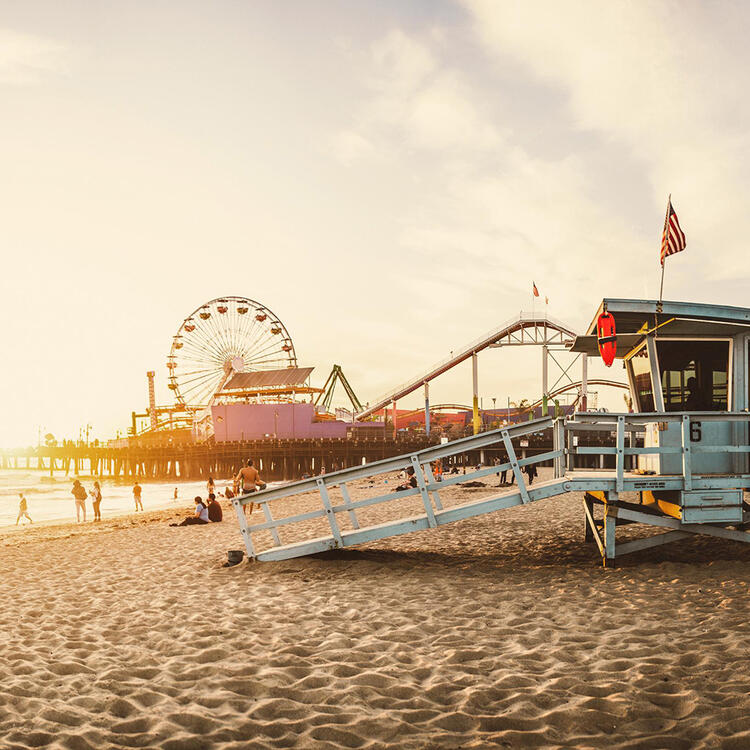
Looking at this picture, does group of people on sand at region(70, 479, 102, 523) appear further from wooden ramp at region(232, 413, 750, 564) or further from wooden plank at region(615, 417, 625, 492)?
wooden plank at region(615, 417, 625, 492)

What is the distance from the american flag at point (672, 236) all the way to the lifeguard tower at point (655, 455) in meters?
2.08

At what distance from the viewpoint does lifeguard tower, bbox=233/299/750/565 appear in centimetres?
780

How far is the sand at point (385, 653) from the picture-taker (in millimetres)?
3842

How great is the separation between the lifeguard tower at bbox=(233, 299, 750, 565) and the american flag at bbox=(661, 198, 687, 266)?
208 centimetres

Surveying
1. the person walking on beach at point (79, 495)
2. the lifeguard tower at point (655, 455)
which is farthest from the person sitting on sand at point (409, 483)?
the person walking on beach at point (79, 495)

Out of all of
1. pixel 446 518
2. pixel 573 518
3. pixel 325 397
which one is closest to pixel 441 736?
pixel 446 518

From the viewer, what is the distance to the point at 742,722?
12.1ft

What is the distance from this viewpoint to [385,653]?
512 cm

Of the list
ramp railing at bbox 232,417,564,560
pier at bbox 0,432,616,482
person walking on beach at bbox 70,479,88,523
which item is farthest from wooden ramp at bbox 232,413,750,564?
pier at bbox 0,432,616,482

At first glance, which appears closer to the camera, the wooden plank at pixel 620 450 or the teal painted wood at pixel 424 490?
the wooden plank at pixel 620 450

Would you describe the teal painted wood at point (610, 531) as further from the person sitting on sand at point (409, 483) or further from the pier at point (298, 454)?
the pier at point (298, 454)

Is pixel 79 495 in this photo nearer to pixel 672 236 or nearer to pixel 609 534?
pixel 609 534

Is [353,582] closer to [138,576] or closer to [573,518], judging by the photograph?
[138,576]

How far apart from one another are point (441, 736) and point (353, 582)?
3.99 m
